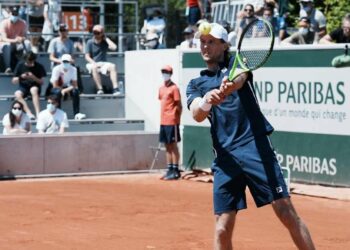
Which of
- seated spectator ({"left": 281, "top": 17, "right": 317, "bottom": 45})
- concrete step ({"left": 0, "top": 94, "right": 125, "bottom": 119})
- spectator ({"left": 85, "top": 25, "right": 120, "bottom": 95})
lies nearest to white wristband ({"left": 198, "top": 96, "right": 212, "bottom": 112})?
seated spectator ({"left": 281, "top": 17, "right": 317, "bottom": 45})

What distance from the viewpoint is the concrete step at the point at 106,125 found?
1972 centimetres

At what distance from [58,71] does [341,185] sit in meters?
7.36

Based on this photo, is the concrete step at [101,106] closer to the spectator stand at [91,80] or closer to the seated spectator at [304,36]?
the spectator stand at [91,80]

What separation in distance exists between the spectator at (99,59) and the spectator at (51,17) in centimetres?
137

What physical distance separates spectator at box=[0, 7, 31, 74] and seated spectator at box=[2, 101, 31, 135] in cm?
307

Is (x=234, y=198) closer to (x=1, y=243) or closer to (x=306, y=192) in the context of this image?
(x=1, y=243)

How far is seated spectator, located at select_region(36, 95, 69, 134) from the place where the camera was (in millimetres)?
18188

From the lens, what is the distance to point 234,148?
724 centimetres

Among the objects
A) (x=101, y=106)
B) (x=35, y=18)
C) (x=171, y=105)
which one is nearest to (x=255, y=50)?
(x=171, y=105)

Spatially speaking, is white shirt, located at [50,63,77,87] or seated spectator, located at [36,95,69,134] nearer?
seated spectator, located at [36,95,69,134]

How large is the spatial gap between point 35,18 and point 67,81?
3549 millimetres

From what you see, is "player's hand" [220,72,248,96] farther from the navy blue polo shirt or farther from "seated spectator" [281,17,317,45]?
"seated spectator" [281,17,317,45]

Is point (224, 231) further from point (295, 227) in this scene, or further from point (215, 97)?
point (215, 97)

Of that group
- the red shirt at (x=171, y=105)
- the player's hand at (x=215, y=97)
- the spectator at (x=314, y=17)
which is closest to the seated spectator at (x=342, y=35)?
the spectator at (x=314, y=17)
